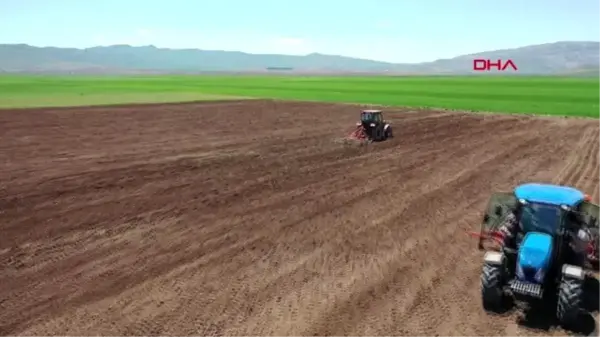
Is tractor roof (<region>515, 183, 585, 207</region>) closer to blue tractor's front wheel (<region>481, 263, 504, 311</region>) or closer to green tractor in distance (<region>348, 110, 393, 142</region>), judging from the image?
blue tractor's front wheel (<region>481, 263, 504, 311</region>)

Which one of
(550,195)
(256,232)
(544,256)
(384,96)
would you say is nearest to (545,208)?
(550,195)

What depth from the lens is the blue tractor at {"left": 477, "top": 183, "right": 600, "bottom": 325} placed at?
29.8ft

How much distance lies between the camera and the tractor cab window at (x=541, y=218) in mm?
9609

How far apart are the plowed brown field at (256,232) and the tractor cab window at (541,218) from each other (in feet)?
5.34

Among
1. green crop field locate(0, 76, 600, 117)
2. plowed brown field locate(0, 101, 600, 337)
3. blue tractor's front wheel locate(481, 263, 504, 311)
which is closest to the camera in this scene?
blue tractor's front wheel locate(481, 263, 504, 311)

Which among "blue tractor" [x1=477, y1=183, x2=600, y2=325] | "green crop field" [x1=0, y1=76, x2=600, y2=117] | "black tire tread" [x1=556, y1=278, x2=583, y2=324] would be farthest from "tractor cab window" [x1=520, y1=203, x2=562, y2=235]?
"green crop field" [x1=0, y1=76, x2=600, y2=117]

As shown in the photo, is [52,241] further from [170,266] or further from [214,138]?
[214,138]

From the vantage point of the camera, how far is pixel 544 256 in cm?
910

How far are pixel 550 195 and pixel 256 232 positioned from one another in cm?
733

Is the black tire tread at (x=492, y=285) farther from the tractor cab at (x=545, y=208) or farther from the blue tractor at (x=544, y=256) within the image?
the tractor cab at (x=545, y=208)

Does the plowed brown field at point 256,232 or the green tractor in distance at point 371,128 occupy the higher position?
the green tractor in distance at point 371,128

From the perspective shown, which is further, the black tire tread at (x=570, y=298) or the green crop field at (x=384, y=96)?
the green crop field at (x=384, y=96)

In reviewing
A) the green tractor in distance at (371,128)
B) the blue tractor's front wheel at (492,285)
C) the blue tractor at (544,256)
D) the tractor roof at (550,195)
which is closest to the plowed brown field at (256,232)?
the blue tractor's front wheel at (492,285)

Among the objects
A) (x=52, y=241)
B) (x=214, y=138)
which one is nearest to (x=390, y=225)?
(x=52, y=241)
